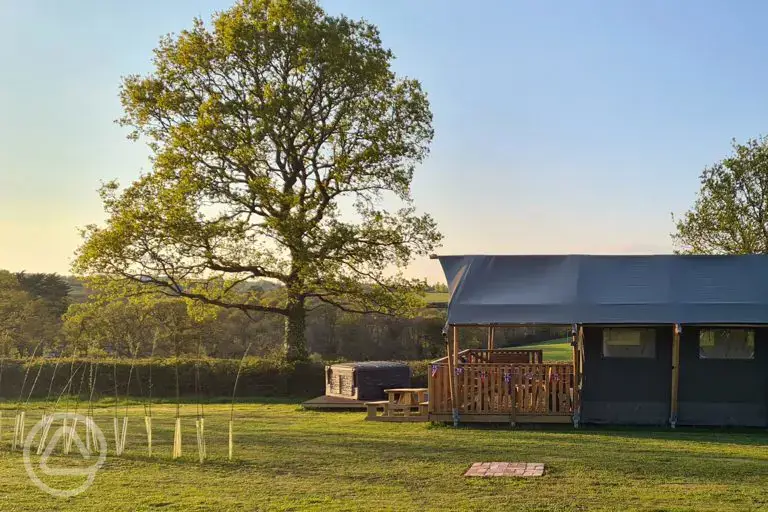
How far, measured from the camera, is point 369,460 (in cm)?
1114

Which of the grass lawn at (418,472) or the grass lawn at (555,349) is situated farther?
the grass lawn at (555,349)

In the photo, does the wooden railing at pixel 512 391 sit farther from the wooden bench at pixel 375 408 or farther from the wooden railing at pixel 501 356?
the wooden railing at pixel 501 356

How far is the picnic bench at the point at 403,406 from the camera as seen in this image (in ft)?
54.1

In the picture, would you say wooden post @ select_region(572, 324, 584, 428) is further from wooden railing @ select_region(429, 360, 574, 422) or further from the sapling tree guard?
the sapling tree guard

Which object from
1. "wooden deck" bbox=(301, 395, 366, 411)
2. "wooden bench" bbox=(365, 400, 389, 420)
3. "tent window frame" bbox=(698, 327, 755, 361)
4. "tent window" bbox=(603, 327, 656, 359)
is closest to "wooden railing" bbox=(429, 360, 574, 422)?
"tent window" bbox=(603, 327, 656, 359)

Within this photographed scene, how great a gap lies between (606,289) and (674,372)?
1.96m

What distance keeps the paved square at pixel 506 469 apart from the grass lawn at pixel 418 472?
0.17 m

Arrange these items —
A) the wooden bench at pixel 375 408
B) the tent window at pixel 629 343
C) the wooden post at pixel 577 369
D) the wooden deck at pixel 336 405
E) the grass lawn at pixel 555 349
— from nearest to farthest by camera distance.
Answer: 1. the wooden post at pixel 577 369
2. the tent window at pixel 629 343
3. the wooden bench at pixel 375 408
4. the wooden deck at pixel 336 405
5. the grass lawn at pixel 555 349

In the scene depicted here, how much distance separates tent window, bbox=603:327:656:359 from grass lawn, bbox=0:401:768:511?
1540 mm

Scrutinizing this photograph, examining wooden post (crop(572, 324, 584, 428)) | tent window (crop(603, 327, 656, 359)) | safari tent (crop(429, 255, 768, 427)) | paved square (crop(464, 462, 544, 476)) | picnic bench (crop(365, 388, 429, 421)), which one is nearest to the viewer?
paved square (crop(464, 462, 544, 476))

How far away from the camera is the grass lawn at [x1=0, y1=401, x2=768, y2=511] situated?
830 centimetres

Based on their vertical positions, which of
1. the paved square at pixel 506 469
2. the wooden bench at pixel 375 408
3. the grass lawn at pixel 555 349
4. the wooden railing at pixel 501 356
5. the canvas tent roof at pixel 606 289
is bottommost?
the grass lawn at pixel 555 349

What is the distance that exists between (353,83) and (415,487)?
19.1 meters

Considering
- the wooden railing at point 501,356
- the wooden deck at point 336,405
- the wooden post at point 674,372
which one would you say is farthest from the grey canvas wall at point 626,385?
the wooden deck at point 336,405
